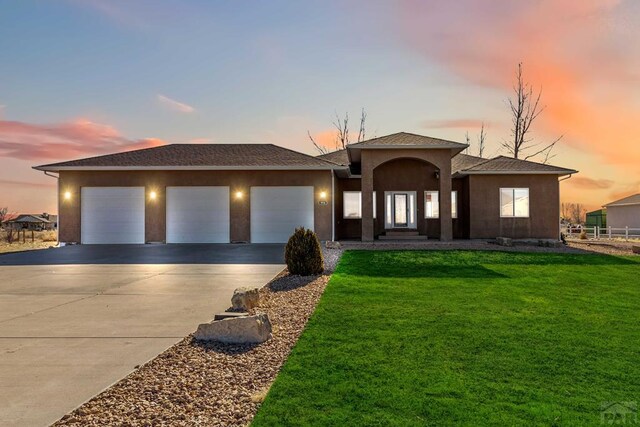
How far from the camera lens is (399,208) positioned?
854 inches

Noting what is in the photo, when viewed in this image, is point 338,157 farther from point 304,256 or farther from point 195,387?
point 195,387

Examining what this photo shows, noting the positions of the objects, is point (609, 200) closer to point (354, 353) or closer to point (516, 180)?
point (516, 180)

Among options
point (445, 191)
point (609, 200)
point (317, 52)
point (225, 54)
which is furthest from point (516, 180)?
point (609, 200)

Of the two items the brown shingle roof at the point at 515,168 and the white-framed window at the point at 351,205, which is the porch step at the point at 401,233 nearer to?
the white-framed window at the point at 351,205

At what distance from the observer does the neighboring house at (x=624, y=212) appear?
3406 cm

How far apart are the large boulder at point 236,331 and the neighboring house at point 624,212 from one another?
38741mm

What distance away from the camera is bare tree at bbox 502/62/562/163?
35.3 meters

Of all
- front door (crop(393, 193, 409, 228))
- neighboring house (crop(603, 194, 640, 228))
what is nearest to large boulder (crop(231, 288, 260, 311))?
front door (crop(393, 193, 409, 228))

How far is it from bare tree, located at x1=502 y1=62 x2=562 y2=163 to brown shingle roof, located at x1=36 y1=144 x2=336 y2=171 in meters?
24.1

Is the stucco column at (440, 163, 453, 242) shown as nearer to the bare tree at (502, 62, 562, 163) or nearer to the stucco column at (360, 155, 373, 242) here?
the stucco column at (360, 155, 373, 242)

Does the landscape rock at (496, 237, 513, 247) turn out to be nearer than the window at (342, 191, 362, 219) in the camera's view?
Yes

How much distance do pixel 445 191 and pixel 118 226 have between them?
1499 cm

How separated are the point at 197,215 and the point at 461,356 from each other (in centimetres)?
1690

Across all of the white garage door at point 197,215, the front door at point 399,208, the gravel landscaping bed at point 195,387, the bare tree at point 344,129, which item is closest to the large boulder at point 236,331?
the gravel landscaping bed at point 195,387
